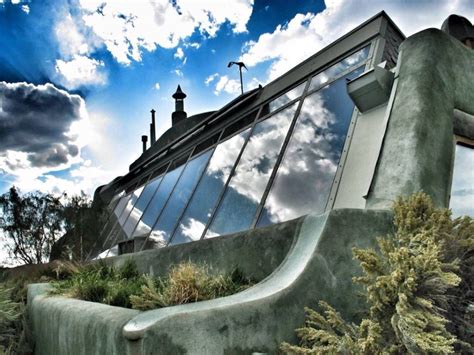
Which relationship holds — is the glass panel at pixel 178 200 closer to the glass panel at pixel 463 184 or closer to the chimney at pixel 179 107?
the glass panel at pixel 463 184

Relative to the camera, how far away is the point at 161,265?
7.57 m

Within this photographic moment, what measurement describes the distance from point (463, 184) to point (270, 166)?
3.29 meters

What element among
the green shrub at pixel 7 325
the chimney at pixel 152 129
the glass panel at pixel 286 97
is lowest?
the green shrub at pixel 7 325

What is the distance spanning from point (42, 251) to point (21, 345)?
1846 centimetres

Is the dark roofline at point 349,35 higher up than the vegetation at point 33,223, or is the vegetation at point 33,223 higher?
the dark roofline at point 349,35

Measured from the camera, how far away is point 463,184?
6199 millimetres

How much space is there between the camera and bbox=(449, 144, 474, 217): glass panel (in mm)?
6043

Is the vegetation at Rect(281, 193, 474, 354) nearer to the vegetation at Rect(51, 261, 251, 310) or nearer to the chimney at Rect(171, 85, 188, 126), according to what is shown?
the vegetation at Rect(51, 261, 251, 310)

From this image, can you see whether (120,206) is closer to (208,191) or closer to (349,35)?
(208,191)

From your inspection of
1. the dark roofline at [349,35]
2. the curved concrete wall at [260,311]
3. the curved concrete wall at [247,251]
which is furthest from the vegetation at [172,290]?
the dark roofline at [349,35]

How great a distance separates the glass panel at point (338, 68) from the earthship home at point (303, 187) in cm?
3

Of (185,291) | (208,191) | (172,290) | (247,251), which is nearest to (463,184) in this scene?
(247,251)

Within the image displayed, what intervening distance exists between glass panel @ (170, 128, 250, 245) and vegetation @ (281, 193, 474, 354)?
5547mm

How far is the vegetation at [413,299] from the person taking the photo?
3043 millimetres
